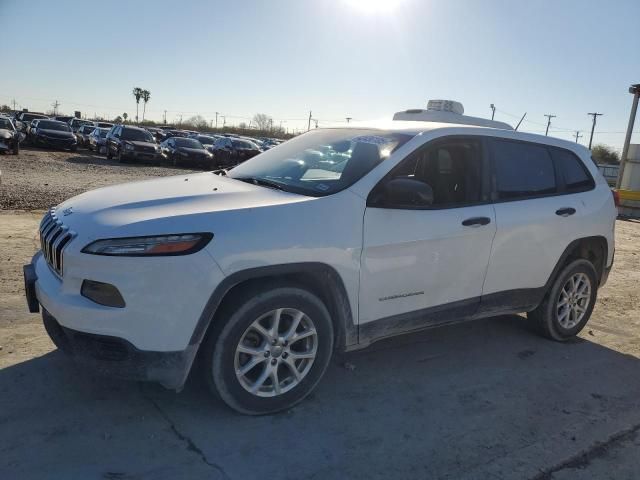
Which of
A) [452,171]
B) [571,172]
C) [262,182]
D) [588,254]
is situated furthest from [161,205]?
[588,254]

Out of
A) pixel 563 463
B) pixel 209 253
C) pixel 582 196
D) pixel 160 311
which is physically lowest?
pixel 563 463

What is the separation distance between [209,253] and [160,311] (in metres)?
0.39

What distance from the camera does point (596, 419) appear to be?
11.9ft

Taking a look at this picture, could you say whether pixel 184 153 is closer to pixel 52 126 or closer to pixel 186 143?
pixel 186 143

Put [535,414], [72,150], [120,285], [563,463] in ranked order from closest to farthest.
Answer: [120,285] < [563,463] < [535,414] < [72,150]

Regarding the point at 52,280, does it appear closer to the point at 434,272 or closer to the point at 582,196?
the point at 434,272

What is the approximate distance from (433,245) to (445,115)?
5.32 ft

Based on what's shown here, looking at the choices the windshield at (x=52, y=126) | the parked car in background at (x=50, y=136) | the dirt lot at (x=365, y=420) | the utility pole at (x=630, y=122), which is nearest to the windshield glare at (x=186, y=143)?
the parked car in background at (x=50, y=136)

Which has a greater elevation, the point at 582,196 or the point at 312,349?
the point at 582,196

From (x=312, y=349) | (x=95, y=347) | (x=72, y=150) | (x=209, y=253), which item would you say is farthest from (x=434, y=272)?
(x=72, y=150)

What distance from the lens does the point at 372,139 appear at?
394cm

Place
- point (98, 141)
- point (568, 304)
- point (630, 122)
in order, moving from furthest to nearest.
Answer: point (98, 141) < point (630, 122) < point (568, 304)

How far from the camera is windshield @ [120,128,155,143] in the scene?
25078 mm

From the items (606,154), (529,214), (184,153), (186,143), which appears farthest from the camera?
(606,154)
